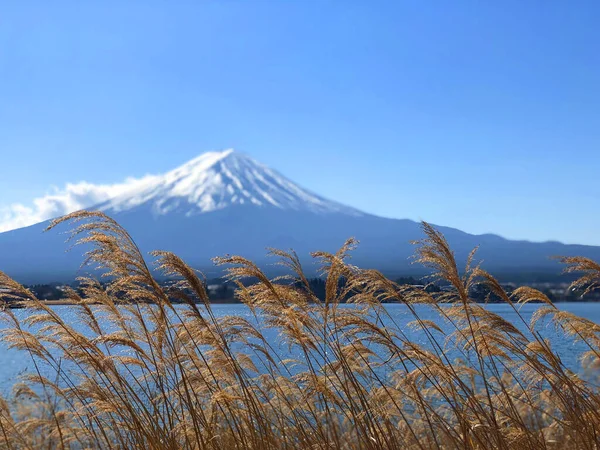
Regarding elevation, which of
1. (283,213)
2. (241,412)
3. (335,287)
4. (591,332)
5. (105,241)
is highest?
(283,213)

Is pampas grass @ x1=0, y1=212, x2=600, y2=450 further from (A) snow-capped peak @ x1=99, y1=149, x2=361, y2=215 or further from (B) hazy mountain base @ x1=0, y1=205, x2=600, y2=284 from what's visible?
(A) snow-capped peak @ x1=99, y1=149, x2=361, y2=215

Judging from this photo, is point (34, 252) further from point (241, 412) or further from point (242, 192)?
point (241, 412)

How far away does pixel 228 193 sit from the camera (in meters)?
188

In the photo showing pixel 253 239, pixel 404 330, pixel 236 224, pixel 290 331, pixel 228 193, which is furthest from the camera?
pixel 228 193

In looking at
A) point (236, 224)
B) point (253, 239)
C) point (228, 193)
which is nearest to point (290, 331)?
point (253, 239)

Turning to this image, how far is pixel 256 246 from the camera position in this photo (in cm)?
14925

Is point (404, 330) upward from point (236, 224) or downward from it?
downward

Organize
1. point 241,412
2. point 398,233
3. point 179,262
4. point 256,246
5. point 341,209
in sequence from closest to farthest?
point 179,262, point 241,412, point 256,246, point 398,233, point 341,209

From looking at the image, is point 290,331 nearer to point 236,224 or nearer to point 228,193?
point 236,224

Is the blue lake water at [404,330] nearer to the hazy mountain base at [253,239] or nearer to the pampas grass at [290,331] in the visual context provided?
the pampas grass at [290,331]

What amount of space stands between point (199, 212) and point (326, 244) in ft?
129

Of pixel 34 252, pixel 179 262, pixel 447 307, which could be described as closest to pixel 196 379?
pixel 179 262

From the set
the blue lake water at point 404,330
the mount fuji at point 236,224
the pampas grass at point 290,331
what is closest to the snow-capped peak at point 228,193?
the mount fuji at point 236,224

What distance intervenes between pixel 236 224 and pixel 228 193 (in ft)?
70.9
